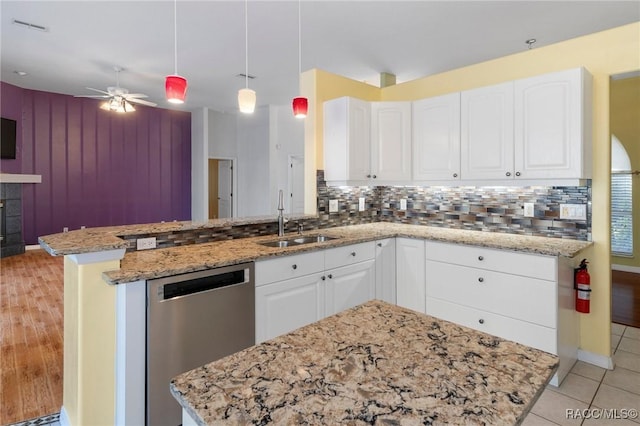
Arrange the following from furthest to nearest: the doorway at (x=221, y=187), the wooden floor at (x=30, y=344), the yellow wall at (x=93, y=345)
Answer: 1. the doorway at (x=221, y=187)
2. the wooden floor at (x=30, y=344)
3. the yellow wall at (x=93, y=345)

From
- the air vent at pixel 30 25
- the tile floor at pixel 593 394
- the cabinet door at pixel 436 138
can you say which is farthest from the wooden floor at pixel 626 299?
the air vent at pixel 30 25

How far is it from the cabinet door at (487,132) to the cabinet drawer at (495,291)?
83 cm

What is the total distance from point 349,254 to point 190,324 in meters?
1.34

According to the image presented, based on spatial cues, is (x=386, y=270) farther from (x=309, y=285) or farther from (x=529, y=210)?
(x=529, y=210)

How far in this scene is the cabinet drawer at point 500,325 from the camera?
238 centimetres

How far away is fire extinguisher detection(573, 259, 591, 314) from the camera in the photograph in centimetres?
253

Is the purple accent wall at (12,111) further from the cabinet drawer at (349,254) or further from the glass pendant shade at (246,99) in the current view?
the cabinet drawer at (349,254)

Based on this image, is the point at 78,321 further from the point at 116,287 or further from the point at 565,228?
the point at 565,228

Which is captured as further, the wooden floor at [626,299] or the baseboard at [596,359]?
the wooden floor at [626,299]

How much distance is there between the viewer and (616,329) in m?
3.32

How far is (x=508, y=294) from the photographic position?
2.56m

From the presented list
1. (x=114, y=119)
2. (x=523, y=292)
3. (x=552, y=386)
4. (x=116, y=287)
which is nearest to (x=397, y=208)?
(x=523, y=292)

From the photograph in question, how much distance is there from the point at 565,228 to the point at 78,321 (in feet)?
10.9

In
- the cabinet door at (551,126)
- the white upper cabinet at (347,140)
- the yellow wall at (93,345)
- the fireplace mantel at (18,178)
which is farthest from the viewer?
the fireplace mantel at (18,178)
